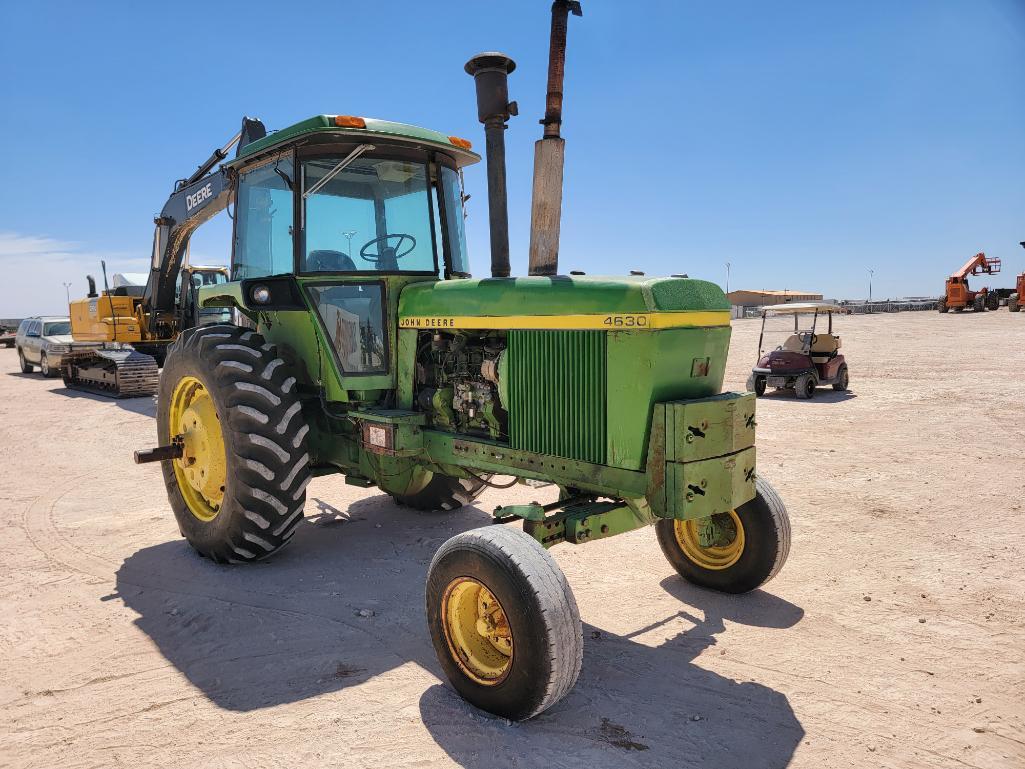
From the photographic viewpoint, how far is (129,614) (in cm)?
431

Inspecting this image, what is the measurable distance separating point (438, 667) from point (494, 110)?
3.11 meters

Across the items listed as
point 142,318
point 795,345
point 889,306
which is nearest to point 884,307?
point 889,306

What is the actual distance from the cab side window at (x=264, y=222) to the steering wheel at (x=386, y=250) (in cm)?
52

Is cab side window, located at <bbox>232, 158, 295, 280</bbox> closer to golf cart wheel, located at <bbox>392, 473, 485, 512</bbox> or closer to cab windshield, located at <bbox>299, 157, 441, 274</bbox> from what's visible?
cab windshield, located at <bbox>299, 157, 441, 274</bbox>

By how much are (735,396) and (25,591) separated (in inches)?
180

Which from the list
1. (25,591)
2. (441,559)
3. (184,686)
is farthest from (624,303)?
(25,591)

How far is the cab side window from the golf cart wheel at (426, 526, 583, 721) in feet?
8.65

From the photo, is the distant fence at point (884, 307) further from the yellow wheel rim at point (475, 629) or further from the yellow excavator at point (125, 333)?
the yellow wheel rim at point (475, 629)

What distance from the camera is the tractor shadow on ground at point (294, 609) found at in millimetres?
3592

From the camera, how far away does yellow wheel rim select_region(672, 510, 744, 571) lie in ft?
14.4

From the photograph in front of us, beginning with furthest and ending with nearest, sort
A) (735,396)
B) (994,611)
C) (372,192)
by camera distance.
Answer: (372,192)
(994,611)
(735,396)

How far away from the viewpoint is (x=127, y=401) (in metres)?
Result: 13.9

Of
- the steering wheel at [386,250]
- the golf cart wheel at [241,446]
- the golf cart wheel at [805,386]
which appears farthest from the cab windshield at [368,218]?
the golf cart wheel at [805,386]

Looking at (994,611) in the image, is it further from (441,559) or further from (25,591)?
(25,591)
